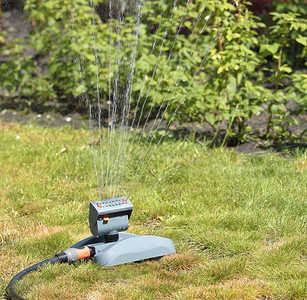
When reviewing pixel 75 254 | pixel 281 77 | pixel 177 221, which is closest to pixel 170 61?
pixel 281 77

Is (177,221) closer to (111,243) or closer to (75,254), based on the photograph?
(111,243)

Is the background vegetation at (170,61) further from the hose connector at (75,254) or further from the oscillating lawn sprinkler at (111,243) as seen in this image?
the hose connector at (75,254)

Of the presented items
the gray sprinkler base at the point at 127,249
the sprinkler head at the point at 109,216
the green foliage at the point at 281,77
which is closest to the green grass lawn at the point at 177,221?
the gray sprinkler base at the point at 127,249

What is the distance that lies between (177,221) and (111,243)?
1.73 ft

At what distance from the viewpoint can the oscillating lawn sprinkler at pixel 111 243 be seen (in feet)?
7.41

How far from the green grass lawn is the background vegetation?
1.39ft

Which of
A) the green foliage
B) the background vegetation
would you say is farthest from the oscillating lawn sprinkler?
the green foliage

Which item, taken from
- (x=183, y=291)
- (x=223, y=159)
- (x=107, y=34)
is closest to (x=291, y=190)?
(x=223, y=159)

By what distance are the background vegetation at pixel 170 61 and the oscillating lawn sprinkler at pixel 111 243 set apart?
167cm

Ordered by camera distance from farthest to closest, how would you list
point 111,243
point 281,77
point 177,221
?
1. point 281,77
2. point 177,221
3. point 111,243

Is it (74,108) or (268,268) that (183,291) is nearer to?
(268,268)

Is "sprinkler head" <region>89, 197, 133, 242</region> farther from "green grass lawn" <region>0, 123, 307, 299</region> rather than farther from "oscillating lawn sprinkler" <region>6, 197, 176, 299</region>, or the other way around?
"green grass lawn" <region>0, 123, 307, 299</region>

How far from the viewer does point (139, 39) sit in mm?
4945

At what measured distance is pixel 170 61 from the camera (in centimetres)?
455
